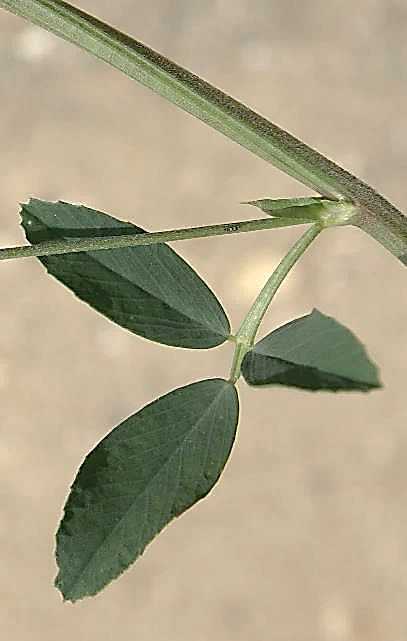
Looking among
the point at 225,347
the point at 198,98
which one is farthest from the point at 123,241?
the point at 225,347

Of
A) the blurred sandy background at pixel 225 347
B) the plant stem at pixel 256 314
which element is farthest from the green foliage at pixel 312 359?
the blurred sandy background at pixel 225 347

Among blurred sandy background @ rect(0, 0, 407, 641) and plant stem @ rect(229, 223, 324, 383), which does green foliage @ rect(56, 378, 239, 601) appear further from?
blurred sandy background @ rect(0, 0, 407, 641)

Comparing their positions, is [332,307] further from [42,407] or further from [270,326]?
[42,407]

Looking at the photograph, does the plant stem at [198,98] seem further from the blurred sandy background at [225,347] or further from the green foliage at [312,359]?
the blurred sandy background at [225,347]

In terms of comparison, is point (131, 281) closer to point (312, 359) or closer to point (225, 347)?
point (312, 359)

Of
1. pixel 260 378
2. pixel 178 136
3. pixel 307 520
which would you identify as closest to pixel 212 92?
pixel 260 378

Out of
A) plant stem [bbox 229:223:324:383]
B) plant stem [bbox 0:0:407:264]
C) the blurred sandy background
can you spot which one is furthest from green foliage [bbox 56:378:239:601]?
the blurred sandy background
